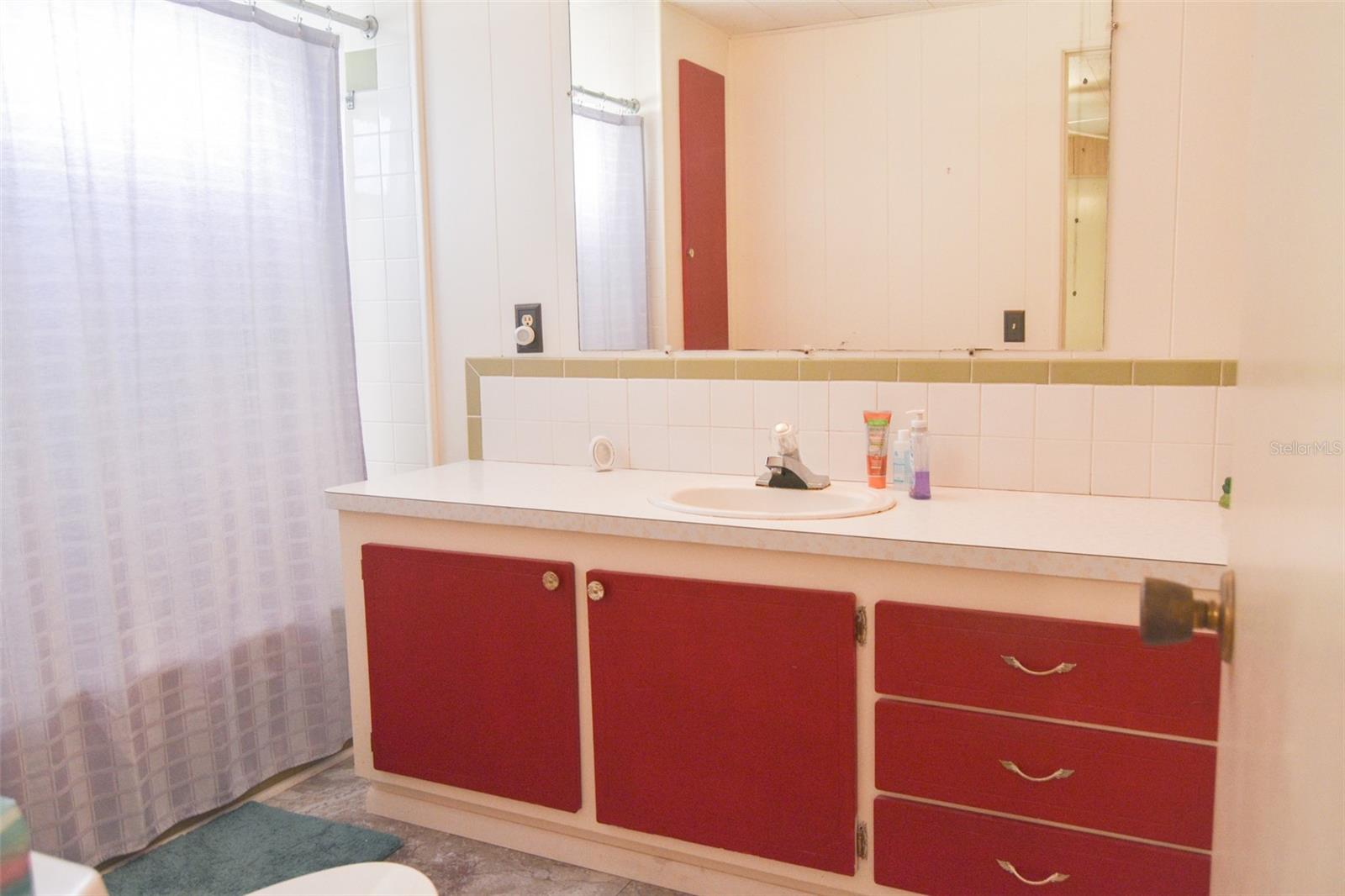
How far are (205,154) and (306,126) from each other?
35cm

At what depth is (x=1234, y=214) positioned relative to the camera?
210 centimetres

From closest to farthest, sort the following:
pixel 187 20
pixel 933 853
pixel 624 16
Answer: pixel 933 853 < pixel 187 20 < pixel 624 16

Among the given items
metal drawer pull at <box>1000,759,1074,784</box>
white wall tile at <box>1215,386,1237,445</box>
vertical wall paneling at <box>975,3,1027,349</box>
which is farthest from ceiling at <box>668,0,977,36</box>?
metal drawer pull at <box>1000,759,1074,784</box>

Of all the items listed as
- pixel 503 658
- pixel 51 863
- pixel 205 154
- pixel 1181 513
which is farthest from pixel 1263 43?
pixel 205 154

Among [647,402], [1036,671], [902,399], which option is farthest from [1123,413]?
[647,402]

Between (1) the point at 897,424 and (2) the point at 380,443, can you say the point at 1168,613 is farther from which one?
(2) the point at 380,443

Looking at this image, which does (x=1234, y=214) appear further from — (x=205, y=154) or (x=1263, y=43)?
(x=205, y=154)

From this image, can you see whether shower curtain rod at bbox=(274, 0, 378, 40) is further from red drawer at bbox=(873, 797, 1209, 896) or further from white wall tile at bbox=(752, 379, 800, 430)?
red drawer at bbox=(873, 797, 1209, 896)

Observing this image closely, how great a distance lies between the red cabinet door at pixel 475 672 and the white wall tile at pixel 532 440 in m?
0.61

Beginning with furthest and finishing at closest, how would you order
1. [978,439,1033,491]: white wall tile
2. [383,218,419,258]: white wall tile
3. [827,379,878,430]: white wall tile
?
1. [383,218,419,258]: white wall tile
2. [827,379,878,430]: white wall tile
3. [978,439,1033,491]: white wall tile

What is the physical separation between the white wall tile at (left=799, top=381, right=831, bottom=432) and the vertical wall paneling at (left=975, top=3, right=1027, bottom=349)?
1.48ft

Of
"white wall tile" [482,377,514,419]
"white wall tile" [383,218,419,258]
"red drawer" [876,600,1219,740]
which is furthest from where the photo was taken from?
"white wall tile" [383,218,419,258]

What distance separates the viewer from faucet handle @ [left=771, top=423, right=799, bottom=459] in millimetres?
2379

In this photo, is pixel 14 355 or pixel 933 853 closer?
pixel 933 853
